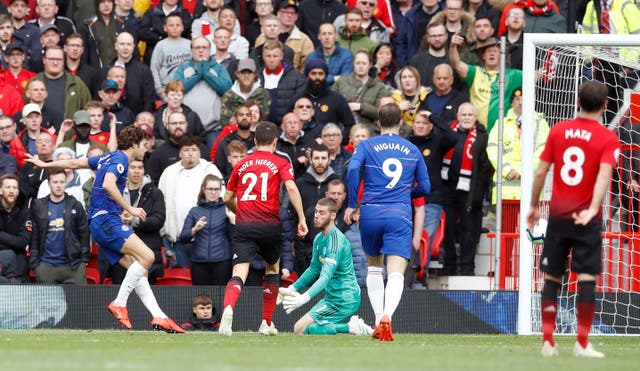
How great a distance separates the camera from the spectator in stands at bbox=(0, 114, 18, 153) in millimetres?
18094

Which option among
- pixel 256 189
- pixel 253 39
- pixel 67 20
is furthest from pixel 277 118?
pixel 256 189

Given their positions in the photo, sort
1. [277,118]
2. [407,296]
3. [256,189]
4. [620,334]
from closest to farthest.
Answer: [256,189] → [620,334] → [407,296] → [277,118]

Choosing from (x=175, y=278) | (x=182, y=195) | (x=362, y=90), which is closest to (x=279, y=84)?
(x=362, y=90)

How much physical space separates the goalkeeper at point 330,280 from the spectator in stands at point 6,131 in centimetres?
579

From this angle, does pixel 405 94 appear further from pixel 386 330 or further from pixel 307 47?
pixel 386 330

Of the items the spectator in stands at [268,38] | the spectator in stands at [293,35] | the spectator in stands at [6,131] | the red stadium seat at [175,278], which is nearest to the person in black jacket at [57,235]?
the red stadium seat at [175,278]

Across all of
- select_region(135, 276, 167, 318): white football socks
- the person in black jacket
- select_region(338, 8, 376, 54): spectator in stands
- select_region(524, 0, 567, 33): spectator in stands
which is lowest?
select_region(135, 276, 167, 318): white football socks

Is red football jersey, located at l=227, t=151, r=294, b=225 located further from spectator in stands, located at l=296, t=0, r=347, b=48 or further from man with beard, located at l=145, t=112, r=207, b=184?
spectator in stands, located at l=296, t=0, r=347, b=48

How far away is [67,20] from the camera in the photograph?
68.9 feet

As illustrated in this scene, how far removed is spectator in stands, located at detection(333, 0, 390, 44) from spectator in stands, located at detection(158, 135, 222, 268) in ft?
14.1

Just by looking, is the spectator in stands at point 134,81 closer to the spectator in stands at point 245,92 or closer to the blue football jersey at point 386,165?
the spectator in stands at point 245,92

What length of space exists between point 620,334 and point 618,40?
3459 mm

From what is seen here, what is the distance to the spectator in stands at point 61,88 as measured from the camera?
62.8ft

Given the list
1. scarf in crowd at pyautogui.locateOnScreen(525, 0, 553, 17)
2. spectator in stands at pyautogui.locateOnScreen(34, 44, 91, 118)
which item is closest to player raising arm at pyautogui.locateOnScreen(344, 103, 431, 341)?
spectator in stands at pyautogui.locateOnScreen(34, 44, 91, 118)
